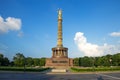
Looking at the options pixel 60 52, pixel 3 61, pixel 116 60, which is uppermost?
pixel 60 52

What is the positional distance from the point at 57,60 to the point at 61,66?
2.92 meters

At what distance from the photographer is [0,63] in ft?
278

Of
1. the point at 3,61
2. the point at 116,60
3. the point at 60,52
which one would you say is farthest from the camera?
the point at 116,60

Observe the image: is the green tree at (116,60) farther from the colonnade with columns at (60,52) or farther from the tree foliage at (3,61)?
the tree foliage at (3,61)

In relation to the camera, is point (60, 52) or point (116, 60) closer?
point (60, 52)

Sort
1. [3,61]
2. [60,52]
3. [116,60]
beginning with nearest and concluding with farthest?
[60,52] → [3,61] → [116,60]

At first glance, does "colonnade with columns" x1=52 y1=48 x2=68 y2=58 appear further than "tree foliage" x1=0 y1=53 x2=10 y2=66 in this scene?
No

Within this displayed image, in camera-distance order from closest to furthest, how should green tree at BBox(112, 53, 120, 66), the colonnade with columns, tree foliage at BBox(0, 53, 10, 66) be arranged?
the colonnade with columns
tree foliage at BBox(0, 53, 10, 66)
green tree at BBox(112, 53, 120, 66)

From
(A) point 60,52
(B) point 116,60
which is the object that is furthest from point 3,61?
(B) point 116,60

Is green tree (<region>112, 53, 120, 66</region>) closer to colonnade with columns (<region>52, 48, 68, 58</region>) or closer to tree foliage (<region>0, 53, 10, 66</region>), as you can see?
colonnade with columns (<region>52, 48, 68, 58</region>)

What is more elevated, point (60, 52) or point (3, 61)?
point (60, 52)

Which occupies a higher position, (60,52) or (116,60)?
(60,52)

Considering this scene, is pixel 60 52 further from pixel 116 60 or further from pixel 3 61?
pixel 116 60

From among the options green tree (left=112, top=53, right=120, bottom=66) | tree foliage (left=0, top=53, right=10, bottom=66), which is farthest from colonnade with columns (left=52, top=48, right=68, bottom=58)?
green tree (left=112, top=53, right=120, bottom=66)
